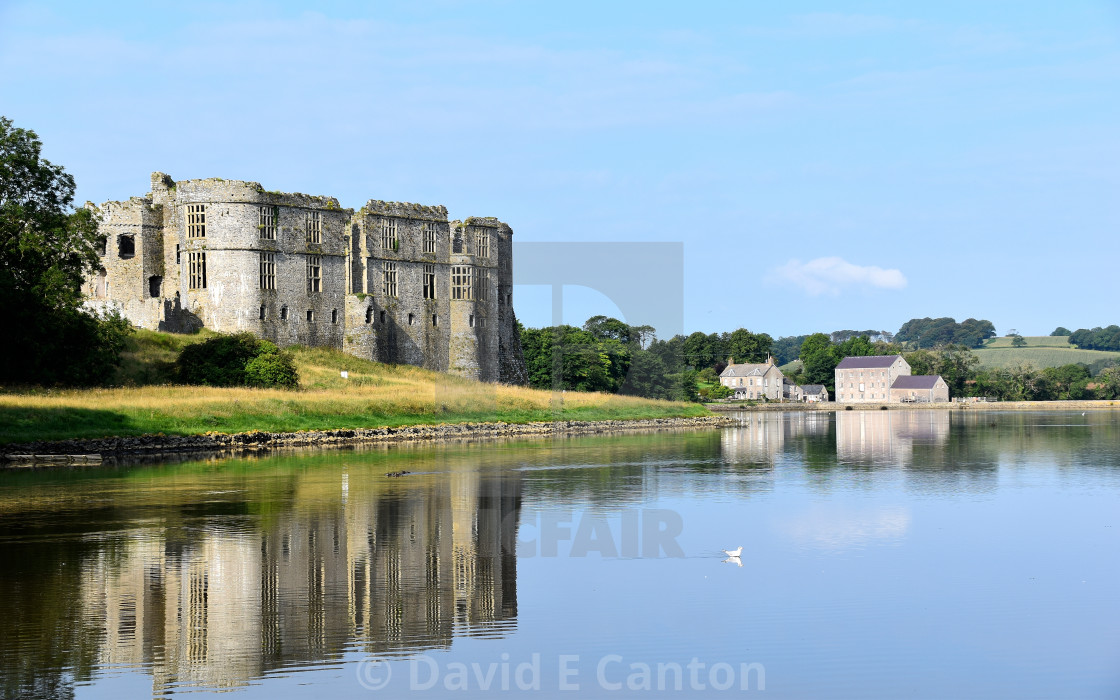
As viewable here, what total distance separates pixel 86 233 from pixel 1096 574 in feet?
143

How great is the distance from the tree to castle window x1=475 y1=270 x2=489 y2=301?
2751cm

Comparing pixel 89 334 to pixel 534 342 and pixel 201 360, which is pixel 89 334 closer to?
pixel 201 360

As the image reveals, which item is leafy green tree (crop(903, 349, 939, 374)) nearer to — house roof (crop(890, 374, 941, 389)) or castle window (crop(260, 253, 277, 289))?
house roof (crop(890, 374, 941, 389))

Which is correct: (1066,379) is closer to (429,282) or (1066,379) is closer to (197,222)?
(429,282)

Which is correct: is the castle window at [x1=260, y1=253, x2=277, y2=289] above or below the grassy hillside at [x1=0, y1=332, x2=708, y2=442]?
above

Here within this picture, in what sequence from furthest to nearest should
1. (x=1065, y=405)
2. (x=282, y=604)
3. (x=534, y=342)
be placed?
(x=1065, y=405), (x=534, y=342), (x=282, y=604)

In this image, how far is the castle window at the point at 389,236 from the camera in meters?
69.2

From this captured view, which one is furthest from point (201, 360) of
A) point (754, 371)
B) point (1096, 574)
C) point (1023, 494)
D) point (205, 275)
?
point (754, 371)

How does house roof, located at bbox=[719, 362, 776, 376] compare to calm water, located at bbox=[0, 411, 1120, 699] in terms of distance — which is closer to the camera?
calm water, located at bbox=[0, 411, 1120, 699]

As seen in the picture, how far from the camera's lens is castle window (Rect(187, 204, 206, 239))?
2473 inches

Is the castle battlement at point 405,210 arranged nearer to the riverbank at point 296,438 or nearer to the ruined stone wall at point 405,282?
the ruined stone wall at point 405,282

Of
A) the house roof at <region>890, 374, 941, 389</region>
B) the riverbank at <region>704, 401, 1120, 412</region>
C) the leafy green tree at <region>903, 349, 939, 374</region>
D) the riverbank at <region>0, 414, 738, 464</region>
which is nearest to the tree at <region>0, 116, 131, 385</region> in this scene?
the riverbank at <region>0, 414, 738, 464</region>

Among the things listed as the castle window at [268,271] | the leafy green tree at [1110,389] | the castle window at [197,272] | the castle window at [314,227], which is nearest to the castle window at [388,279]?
the castle window at [314,227]

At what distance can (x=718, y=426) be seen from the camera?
75062mm
